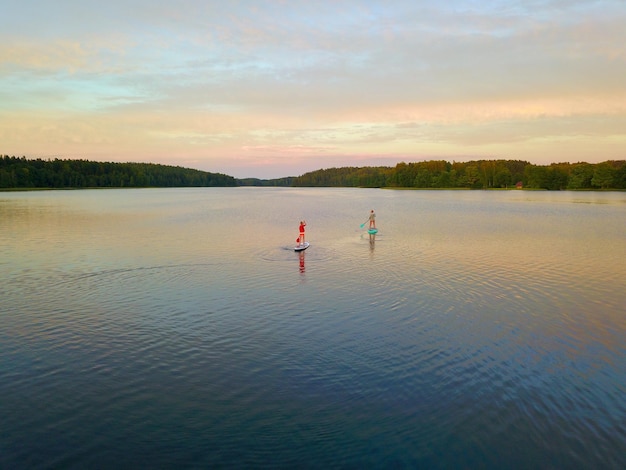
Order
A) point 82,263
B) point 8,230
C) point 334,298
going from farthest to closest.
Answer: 1. point 8,230
2. point 82,263
3. point 334,298

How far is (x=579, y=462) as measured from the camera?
349 inches

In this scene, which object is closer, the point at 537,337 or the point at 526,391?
the point at 526,391

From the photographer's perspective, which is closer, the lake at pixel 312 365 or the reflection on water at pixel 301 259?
the lake at pixel 312 365

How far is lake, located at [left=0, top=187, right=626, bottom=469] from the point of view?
9.30 m

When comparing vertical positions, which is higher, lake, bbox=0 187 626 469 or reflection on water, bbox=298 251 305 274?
reflection on water, bbox=298 251 305 274

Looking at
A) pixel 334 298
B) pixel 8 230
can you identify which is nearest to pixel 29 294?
pixel 334 298

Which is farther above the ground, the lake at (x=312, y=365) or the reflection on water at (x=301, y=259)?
the reflection on water at (x=301, y=259)

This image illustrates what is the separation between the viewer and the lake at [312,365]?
30.5 ft

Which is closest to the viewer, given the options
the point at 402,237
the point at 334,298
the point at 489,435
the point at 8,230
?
the point at 489,435

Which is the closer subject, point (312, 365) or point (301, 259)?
point (312, 365)

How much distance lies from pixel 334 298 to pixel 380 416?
1011cm

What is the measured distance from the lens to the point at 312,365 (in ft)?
43.0

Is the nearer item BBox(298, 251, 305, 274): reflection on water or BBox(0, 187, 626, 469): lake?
BBox(0, 187, 626, 469): lake

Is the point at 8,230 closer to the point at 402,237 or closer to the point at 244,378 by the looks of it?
the point at 402,237
